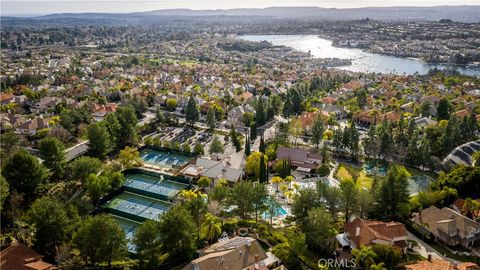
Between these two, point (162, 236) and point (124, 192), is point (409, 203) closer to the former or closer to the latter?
point (162, 236)

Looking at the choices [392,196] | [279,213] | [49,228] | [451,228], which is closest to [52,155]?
[49,228]

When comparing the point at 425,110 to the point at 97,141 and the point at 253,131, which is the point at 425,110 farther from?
the point at 97,141

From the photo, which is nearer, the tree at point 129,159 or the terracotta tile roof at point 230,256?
the terracotta tile roof at point 230,256

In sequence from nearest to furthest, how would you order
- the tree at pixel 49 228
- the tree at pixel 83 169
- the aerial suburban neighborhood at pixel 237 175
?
the aerial suburban neighborhood at pixel 237 175 → the tree at pixel 49 228 → the tree at pixel 83 169

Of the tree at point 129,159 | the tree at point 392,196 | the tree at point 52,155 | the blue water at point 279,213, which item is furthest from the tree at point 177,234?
the tree at point 129,159

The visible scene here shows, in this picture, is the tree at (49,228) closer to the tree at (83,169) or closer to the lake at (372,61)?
the tree at (83,169)

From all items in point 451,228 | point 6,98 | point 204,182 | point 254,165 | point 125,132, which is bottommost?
point 204,182
